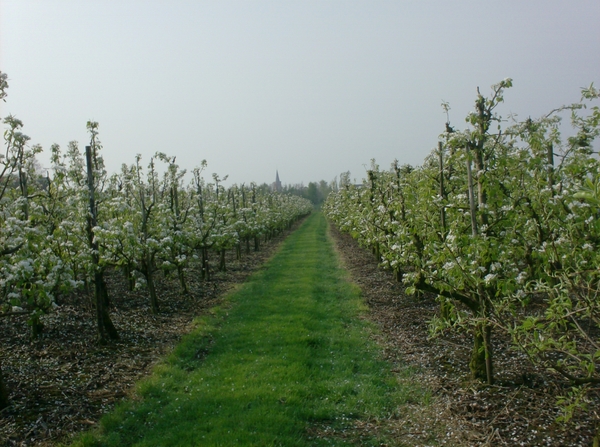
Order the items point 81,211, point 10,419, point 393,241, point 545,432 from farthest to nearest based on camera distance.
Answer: point 393,241 < point 81,211 < point 10,419 < point 545,432

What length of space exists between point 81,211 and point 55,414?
452 cm

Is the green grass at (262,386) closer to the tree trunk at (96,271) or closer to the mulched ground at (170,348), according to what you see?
the mulched ground at (170,348)

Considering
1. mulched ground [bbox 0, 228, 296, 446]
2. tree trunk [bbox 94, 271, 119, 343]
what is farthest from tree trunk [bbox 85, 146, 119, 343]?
mulched ground [bbox 0, 228, 296, 446]

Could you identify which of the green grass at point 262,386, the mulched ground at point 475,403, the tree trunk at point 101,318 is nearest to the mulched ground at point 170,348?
the mulched ground at point 475,403

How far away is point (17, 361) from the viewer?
8242 millimetres

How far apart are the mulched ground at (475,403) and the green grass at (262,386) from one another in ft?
1.40

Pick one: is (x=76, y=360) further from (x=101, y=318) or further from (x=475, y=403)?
(x=475, y=403)

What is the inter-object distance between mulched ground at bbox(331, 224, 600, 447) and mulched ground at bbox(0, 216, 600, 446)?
0.01 metres

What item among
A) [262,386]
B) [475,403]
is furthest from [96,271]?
[475,403]

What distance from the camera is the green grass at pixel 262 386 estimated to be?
19.0 ft

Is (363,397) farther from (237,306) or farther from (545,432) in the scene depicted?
(237,306)

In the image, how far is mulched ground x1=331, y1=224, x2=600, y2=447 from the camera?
522 cm

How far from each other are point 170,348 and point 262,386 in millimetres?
3173

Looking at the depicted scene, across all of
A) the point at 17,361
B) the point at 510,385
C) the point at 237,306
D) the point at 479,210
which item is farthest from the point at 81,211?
the point at 510,385
